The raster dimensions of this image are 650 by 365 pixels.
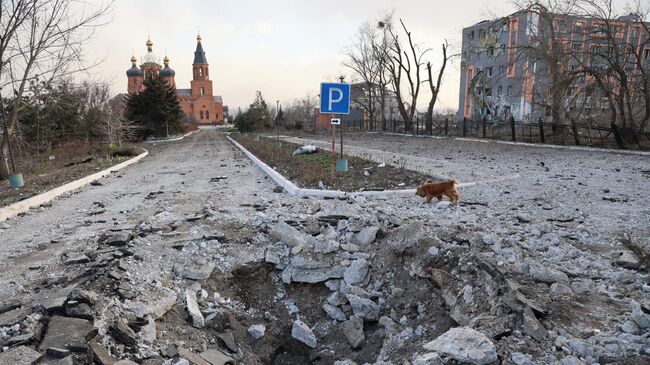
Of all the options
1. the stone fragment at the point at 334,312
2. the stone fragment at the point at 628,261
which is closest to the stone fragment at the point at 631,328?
the stone fragment at the point at 628,261

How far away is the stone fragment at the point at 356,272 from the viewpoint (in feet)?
14.3

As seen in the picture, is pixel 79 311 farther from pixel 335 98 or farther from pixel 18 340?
pixel 335 98

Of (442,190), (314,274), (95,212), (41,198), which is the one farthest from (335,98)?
(41,198)

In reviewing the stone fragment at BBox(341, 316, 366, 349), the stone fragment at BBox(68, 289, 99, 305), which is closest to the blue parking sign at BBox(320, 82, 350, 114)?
the stone fragment at BBox(341, 316, 366, 349)

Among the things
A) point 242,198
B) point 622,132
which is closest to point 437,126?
point 622,132

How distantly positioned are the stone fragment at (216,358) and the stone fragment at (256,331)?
0.54 metres

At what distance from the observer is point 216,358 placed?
10.3 ft

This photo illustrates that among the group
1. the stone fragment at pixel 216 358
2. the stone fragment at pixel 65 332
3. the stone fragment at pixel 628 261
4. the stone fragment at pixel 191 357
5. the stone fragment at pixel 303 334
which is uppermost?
the stone fragment at pixel 628 261

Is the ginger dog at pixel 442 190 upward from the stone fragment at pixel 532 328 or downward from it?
upward

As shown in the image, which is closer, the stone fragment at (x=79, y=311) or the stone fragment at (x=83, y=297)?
the stone fragment at (x=79, y=311)

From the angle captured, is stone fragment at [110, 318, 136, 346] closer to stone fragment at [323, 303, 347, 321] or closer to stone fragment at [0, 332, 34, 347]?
stone fragment at [0, 332, 34, 347]

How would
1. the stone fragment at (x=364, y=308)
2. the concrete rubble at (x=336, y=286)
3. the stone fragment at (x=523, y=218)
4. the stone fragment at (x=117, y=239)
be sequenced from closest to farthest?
the concrete rubble at (x=336, y=286) → the stone fragment at (x=364, y=308) → the stone fragment at (x=117, y=239) → the stone fragment at (x=523, y=218)

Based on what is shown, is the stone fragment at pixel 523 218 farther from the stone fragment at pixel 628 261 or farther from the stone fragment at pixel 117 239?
the stone fragment at pixel 117 239

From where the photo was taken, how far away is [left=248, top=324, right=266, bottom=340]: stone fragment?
149 inches
